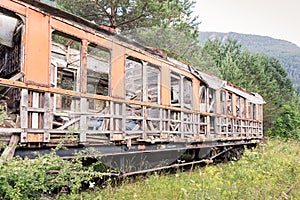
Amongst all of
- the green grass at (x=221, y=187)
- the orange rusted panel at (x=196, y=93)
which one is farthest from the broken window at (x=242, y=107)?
the green grass at (x=221, y=187)

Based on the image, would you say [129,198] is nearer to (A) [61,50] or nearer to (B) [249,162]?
(B) [249,162]

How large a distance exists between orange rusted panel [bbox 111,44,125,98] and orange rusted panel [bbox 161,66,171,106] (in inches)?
61.7

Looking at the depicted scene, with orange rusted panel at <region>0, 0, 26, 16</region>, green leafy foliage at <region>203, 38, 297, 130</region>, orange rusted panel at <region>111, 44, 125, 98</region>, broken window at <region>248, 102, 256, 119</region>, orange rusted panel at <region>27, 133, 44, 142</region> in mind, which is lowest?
orange rusted panel at <region>27, 133, 44, 142</region>

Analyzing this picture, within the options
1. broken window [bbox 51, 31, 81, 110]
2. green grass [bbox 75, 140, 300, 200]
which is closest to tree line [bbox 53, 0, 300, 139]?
broken window [bbox 51, 31, 81, 110]

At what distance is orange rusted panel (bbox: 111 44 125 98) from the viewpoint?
241 inches

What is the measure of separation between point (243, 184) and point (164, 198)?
57.9 inches

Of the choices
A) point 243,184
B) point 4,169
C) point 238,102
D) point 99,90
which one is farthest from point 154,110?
point 238,102

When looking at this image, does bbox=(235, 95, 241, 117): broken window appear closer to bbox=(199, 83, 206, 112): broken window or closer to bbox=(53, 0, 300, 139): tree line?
bbox=(199, 83, 206, 112): broken window

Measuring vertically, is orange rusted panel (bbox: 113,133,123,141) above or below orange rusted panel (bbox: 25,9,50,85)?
below

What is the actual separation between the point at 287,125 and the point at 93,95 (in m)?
23.2

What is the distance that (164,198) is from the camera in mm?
5371

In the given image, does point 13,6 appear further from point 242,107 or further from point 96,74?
point 242,107

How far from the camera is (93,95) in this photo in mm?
5465

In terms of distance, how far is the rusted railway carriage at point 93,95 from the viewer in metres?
4.57
